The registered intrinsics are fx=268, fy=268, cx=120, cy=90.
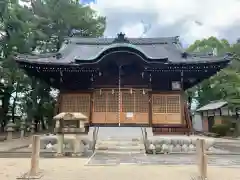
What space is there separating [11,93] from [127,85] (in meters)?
13.9

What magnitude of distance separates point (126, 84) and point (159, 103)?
2.14 m

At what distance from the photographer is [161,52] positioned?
17.5 m

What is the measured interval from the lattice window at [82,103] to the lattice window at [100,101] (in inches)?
16.3

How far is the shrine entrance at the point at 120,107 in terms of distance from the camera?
47.9ft

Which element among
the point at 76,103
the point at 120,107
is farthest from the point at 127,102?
the point at 76,103

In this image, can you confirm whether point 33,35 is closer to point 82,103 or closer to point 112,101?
point 82,103

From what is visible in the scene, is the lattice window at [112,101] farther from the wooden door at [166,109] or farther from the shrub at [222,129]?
the shrub at [222,129]

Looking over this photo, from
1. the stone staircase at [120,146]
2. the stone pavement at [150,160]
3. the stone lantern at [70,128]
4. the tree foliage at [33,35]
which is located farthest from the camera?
the tree foliage at [33,35]

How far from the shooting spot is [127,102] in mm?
14922

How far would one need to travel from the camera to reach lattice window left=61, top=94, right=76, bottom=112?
15.0 meters

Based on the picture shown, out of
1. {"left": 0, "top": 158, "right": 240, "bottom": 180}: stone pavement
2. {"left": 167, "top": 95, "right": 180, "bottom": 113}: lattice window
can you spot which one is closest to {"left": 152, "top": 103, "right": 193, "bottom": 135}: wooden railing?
{"left": 167, "top": 95, "right": 180, "bottom": 113}: lattice window

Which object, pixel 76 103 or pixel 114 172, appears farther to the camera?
pixel 76 103

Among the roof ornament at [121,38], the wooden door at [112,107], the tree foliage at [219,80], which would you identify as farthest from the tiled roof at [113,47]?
the tree foliage at [219,80]

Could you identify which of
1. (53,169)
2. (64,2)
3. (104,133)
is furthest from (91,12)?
(53,169)
